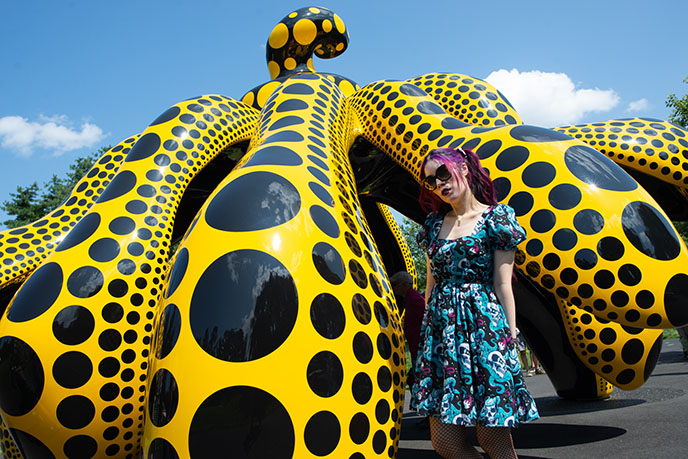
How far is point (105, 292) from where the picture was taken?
2941mm

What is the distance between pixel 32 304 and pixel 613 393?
6229 mm

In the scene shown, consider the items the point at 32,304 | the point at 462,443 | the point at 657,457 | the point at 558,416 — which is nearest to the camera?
→ the point at 462,443

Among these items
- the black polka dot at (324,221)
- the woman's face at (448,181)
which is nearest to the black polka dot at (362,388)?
the black polka dot at (324,221)

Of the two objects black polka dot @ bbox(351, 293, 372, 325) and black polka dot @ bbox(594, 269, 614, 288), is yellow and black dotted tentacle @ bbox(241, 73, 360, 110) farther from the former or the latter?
black polka dot @ bbox(351, 293, 372, 325)

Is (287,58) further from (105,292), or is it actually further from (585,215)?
(585,215)

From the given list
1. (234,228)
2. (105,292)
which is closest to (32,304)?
(105,292)

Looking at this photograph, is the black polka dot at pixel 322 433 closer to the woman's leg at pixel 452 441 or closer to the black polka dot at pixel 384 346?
the black polka dot at pixel 384 346

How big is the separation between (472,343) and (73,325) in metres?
2.08

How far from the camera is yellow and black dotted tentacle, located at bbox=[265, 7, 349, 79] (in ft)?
19.8

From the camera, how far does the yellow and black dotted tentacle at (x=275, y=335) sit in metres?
1.70

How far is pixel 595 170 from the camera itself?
2.70 metres

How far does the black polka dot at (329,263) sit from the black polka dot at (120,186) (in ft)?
5.99

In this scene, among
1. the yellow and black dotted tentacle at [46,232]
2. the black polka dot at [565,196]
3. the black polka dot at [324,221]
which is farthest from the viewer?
the yellow and black dotted tentacle at [46,232]

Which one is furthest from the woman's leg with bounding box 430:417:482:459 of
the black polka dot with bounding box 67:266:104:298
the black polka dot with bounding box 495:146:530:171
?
the black polka dot with bounding box 67:266:104:298
